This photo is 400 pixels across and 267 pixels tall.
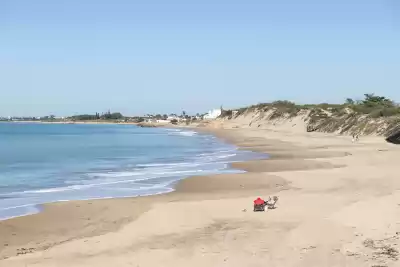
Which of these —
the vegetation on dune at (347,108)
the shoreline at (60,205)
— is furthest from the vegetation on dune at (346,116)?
the shoreline at (60,205)

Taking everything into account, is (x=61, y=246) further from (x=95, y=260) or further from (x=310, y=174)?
(x=310, y=174)

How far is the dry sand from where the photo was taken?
30.9ft

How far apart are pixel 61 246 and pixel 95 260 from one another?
1.76 meters

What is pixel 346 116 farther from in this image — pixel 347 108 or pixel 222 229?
pixel 222 229

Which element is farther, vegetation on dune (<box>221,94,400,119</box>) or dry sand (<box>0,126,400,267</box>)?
vegetation on dune (<box>221,94,400,119</box>)

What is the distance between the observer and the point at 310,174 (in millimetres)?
23297

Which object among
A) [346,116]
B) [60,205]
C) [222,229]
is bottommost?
[60,205]

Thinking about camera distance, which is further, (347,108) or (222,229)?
(347,108)

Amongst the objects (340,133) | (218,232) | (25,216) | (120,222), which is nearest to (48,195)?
(25,216)

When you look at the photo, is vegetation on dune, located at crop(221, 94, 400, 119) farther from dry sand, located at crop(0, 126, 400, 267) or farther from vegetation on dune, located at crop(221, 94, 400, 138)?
dry sand, located at crop(0, 126, 400, 267)

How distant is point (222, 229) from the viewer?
12086 millimetres

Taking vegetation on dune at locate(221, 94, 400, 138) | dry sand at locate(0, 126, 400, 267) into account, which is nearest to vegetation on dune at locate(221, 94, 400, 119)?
vegetation on dune at locate(221, 94, 400, 138)

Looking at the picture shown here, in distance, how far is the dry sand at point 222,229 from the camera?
941 centimetres

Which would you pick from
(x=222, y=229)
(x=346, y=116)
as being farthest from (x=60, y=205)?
(x=346, y=116)
